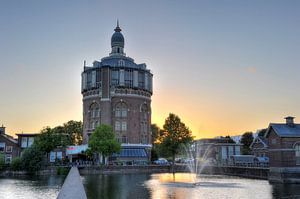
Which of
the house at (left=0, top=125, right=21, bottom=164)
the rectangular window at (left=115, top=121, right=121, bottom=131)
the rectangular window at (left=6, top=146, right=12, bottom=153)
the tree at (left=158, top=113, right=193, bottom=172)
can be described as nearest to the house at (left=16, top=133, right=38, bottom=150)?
the house at (left=0, top=125, right=21, bottom=164)

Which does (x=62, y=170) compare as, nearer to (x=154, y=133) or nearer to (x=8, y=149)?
(x=8, y=149)

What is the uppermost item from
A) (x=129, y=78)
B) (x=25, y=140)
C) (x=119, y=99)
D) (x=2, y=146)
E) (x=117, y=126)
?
(x=129, y=78)

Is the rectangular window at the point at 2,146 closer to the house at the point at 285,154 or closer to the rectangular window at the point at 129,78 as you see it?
the rectangular window at the point at 129,78

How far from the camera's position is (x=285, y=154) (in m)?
49.7

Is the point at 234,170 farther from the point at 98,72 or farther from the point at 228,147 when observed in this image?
the point at 98,72

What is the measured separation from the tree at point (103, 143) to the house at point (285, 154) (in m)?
37.4

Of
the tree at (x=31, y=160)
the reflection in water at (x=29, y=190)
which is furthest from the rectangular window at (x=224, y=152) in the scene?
the reflection in water at (x=29, y=190)

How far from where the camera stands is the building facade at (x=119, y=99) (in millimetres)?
99750

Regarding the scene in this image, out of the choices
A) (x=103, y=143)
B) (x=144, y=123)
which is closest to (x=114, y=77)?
(x=144, y=123)

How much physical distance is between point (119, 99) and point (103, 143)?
78.9 feet

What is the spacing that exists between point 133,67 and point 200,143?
100ft

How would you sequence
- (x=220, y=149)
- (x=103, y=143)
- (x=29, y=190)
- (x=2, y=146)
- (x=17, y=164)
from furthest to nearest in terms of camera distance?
(x=220, y=149), (x=2, y=146), (x=103, y=143), (x=17, y=164), (x=29, y=190)

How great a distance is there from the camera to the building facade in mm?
99750

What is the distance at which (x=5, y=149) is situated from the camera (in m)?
90.1
